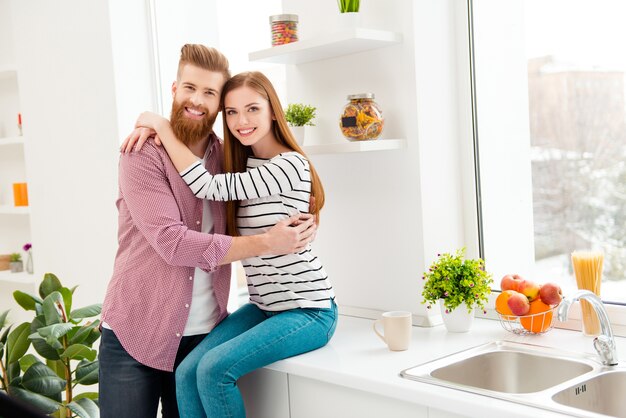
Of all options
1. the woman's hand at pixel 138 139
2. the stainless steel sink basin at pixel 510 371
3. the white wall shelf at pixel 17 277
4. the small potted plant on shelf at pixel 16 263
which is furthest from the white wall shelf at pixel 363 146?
the small potted plant on shelf at pixel 16 263

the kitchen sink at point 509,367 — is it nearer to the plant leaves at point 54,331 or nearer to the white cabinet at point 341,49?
the white cabinet at point 341,49

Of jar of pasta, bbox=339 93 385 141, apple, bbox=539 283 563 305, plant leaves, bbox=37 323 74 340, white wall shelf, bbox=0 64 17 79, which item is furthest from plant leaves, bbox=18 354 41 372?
white wall shelf, bbox=0 64 17 79

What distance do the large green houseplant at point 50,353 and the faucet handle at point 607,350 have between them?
1.44 meters

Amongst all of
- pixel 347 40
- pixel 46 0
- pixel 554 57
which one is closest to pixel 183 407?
pixel 347 40

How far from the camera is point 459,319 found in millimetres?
2004

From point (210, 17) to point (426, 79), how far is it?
1345 mm

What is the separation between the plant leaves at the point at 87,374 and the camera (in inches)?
88.3

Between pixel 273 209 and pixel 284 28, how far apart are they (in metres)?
0.63

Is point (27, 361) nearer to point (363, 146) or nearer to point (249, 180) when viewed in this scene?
point (249, 180)

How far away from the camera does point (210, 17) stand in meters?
3.11

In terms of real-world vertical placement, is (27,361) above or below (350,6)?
below

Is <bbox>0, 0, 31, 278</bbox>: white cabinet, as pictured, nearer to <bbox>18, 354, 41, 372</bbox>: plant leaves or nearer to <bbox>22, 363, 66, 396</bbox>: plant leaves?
<bbox>18, 354, 41, 372</bbox>: plant leaves

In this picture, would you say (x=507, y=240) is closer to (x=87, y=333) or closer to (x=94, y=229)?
(x=87, y=333)

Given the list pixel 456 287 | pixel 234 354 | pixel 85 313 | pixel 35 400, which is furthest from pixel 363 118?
pixel 35 400
